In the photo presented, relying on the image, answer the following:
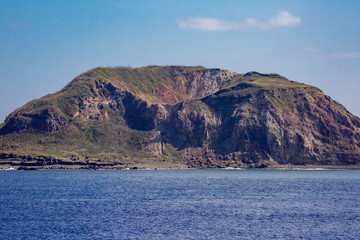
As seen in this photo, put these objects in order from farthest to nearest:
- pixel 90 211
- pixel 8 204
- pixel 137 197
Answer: pixel 137 197 < pixel 8 204 < pixel 90 211

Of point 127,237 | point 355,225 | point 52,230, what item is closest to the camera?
point 127,237

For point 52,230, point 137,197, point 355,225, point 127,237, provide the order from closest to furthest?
point 127,237
point 52,230
point 355,225
point 137,197

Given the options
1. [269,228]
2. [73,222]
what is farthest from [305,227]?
[73,222]

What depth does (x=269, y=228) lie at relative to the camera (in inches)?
3260

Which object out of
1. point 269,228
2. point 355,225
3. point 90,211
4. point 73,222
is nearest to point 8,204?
point 90,211

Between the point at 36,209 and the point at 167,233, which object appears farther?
the point at 36,209

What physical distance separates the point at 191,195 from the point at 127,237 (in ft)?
187

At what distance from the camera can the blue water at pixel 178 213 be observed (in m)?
78.8

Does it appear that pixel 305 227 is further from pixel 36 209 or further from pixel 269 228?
pixel 36 209

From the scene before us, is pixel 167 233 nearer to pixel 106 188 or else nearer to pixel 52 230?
pixel 52 230

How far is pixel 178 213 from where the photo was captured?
324 ft

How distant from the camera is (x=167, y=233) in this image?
78438mm

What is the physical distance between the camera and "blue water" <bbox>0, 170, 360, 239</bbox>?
78.8 meters

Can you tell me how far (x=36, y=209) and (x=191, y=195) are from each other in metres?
40.7
